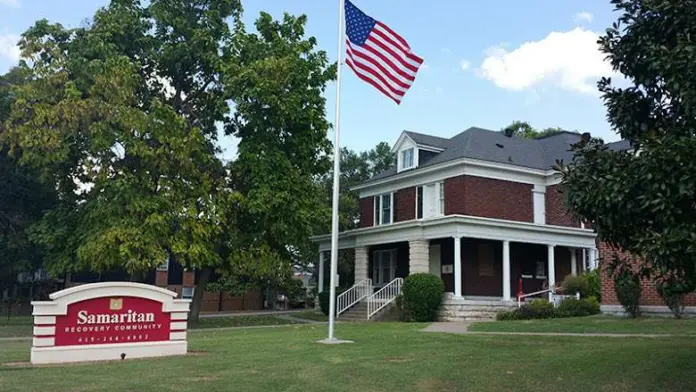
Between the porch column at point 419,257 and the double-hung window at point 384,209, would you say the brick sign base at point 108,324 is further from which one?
the double-hung window at point 384,209

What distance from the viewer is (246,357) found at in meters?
11.8

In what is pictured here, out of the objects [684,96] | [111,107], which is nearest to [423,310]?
[111,107]

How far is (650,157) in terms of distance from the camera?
20.8ft

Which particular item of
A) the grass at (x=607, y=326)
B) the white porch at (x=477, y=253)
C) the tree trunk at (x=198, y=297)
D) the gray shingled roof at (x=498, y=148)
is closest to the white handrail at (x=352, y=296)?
the white porch at (x=477, y=253)

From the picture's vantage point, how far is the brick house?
26.1 meters

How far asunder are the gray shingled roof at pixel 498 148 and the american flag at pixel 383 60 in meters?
12.0

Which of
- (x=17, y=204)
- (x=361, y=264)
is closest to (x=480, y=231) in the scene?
(x=361, y=264)

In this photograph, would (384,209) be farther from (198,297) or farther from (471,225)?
(198,297)

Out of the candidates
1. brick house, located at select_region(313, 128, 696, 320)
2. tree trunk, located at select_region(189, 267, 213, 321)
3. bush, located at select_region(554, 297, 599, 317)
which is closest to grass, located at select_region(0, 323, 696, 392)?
bush, located at select_region(554, 297, 599, 317)

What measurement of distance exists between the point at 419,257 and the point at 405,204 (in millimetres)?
3842

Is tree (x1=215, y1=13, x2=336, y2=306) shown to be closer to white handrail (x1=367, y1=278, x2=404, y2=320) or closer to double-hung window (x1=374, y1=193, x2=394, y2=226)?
white handrail (x1=367, y1=278, x2=404, y2=320)

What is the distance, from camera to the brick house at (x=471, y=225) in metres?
26.1

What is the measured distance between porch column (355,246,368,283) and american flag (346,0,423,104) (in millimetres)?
16410

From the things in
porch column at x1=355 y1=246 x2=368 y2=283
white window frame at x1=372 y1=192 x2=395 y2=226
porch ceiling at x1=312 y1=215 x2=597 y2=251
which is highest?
white window frame at x1=372 y1=192 x2=395 y2=226
